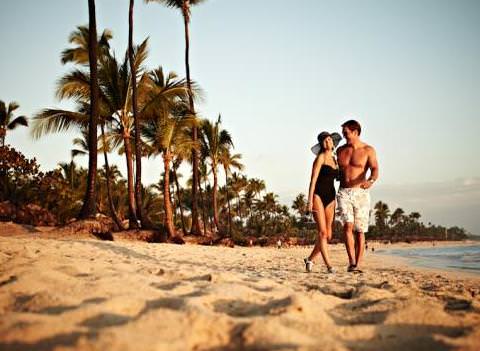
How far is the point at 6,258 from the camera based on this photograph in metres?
3.14

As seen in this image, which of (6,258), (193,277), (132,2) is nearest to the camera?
(193,277)

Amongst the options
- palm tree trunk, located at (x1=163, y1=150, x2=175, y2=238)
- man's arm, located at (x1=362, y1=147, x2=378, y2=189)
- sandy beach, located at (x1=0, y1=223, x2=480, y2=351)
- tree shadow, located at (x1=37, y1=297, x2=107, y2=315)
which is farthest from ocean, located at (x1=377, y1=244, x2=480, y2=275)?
palm tree trunk, located at (x1=163, y1=150, x2=175, y2=238)

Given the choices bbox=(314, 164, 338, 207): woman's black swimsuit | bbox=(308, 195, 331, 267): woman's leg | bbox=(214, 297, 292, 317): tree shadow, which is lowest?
bbox=(214, 297, 292, 317): tree shadow

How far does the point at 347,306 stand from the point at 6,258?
2.92 meters

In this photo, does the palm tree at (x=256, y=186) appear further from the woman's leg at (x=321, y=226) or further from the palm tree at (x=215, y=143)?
the woman's leg at (x=321, y=226)

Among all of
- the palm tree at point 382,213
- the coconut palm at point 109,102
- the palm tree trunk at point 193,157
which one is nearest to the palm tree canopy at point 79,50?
the coconut palm at point 109,102

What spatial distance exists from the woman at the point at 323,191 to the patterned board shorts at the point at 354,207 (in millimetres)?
159

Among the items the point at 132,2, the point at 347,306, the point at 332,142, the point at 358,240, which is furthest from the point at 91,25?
the point at 347,306

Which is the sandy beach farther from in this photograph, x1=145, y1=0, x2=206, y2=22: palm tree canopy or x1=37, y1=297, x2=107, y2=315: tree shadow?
x1=145, y1=0, x2=206, y2=22: palm tree canopy

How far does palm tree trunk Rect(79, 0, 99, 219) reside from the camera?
368 inches

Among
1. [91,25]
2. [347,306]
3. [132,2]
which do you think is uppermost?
[132,2]

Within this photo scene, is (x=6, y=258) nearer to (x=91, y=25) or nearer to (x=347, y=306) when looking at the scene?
(x=347, y=306)

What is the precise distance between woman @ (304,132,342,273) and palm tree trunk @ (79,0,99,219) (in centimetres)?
693

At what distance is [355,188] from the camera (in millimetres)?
4102
